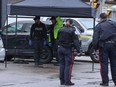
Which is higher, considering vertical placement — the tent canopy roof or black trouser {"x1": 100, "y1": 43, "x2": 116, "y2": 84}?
the tent canopy roof

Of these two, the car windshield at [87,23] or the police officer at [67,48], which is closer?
the police officer at [67,48]

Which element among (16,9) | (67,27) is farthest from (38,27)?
(67,27)

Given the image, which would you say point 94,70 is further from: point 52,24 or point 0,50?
point 0,50

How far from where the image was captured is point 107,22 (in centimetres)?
1227

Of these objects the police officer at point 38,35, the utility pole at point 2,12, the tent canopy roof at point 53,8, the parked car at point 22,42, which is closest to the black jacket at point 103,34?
the tent canopy roof at point 53,8

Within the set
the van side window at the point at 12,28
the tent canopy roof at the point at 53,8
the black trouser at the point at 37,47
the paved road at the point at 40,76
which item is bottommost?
the paved road at the point at 40,76

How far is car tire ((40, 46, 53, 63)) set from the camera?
18105mm

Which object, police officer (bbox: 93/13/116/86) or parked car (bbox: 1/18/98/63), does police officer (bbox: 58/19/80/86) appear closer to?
police officer (bbox: 93/13/116/86)

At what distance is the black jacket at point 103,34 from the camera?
1209cm

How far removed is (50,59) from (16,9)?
3.16 meters

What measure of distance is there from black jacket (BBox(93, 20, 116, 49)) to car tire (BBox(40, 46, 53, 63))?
6.08 metres

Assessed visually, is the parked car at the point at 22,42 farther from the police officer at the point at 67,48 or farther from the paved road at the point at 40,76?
the police officer at the point at 67,48

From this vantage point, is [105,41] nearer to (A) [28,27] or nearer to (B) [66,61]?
(B) [66,61]

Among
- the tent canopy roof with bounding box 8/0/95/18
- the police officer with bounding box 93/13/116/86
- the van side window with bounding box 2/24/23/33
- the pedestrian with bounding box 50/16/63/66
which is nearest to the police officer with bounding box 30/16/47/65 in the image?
the pedestrian with bounding box 50/16/63/66
